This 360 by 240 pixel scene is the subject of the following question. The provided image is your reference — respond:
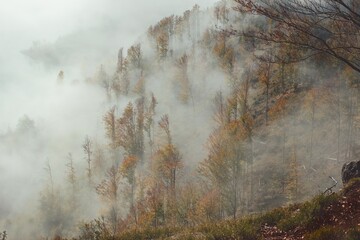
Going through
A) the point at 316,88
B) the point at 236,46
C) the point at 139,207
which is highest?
the point at 236,46

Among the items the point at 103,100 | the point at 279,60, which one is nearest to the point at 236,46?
the point at 103,100

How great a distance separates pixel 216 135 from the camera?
54656mm

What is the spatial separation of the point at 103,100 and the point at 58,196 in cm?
4700

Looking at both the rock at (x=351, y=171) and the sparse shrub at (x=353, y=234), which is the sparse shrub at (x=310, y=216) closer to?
the sparse shrub at (x=353, y=234)

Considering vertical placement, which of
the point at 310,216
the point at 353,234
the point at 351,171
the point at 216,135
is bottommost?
the point at 353,234

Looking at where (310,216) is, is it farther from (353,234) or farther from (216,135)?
(216,135)

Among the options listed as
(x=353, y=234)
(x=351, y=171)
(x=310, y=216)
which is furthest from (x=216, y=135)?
(x=353, y=234)

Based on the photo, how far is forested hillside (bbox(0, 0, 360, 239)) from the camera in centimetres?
4268

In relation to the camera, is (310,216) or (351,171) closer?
(310,216)

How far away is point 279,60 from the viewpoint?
11.3m

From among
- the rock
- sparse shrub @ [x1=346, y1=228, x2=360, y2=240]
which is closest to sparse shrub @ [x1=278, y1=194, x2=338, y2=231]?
sparse shrub @ [x1=346, y1=228, x2=360, y2=240]

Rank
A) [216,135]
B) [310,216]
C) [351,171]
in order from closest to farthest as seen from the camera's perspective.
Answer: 1. [310,216]
2. [351,171]
3. [216,135]

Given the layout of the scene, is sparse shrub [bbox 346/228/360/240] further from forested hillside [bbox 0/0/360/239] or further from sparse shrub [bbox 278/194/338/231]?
forested hillside [bbox 0/0/360/239]

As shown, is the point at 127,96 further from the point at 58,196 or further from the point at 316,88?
the point at 316,88
